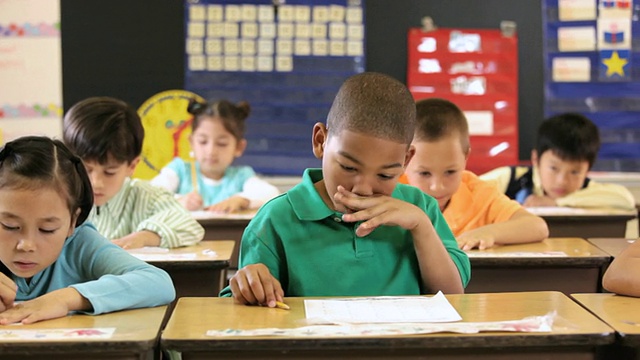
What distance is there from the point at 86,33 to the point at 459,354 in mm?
4343

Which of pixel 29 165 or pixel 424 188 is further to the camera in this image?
pixel 424 188

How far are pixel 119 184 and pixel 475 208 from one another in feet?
4.06

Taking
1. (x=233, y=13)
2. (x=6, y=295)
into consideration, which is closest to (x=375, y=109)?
(x=6, y=295)

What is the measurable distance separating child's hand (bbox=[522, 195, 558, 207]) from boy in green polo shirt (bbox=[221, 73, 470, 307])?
7.45 ft

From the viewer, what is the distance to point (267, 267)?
6.39ft

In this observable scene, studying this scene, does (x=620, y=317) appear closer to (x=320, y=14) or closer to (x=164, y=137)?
(x=320, y=14)

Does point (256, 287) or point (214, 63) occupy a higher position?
point (214, 63)

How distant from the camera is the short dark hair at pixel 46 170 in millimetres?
1874

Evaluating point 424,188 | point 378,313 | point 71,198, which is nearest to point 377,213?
point 378,313

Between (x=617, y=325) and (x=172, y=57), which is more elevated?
(x=172, y=57)


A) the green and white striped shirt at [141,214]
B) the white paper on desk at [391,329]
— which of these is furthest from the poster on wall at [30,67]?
the white paper on desk at [391,329]

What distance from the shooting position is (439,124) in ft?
9.46

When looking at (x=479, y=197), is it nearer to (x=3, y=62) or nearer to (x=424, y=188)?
(x=424, y=188)

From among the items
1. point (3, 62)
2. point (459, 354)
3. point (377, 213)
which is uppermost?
point (3, 62)
